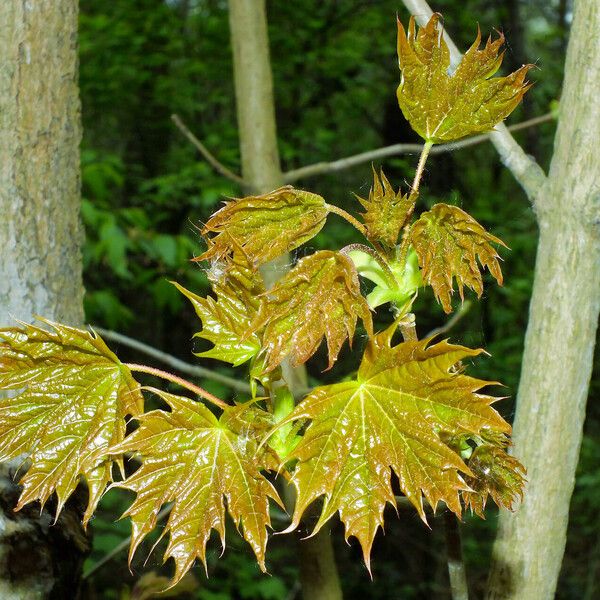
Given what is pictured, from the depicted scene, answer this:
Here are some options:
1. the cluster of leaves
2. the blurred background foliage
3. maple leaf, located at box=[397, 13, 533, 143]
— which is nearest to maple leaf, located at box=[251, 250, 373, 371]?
the cluster of leaves

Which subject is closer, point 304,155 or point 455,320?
point 455,320

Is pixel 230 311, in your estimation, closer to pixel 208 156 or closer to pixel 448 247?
pixel 448 247

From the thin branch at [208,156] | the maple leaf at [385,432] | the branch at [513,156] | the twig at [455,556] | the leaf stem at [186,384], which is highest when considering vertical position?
the thin branch at [208,156]

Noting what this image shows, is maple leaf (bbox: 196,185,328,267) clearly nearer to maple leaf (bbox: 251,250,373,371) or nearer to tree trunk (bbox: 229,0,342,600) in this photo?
maple leaf (bbox: 251,250,373,371)

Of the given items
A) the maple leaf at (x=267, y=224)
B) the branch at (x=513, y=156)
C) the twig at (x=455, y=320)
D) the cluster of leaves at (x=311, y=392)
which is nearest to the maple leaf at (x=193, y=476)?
the cluster of leaves at (x=311, y=392)

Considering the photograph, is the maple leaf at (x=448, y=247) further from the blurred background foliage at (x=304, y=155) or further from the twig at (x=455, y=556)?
the blurred background foliage at (x=304, y=155)

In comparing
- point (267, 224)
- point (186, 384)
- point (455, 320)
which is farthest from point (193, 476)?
point (455, 320)

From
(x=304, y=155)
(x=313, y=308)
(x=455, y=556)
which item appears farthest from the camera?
(x=304, y=155)
